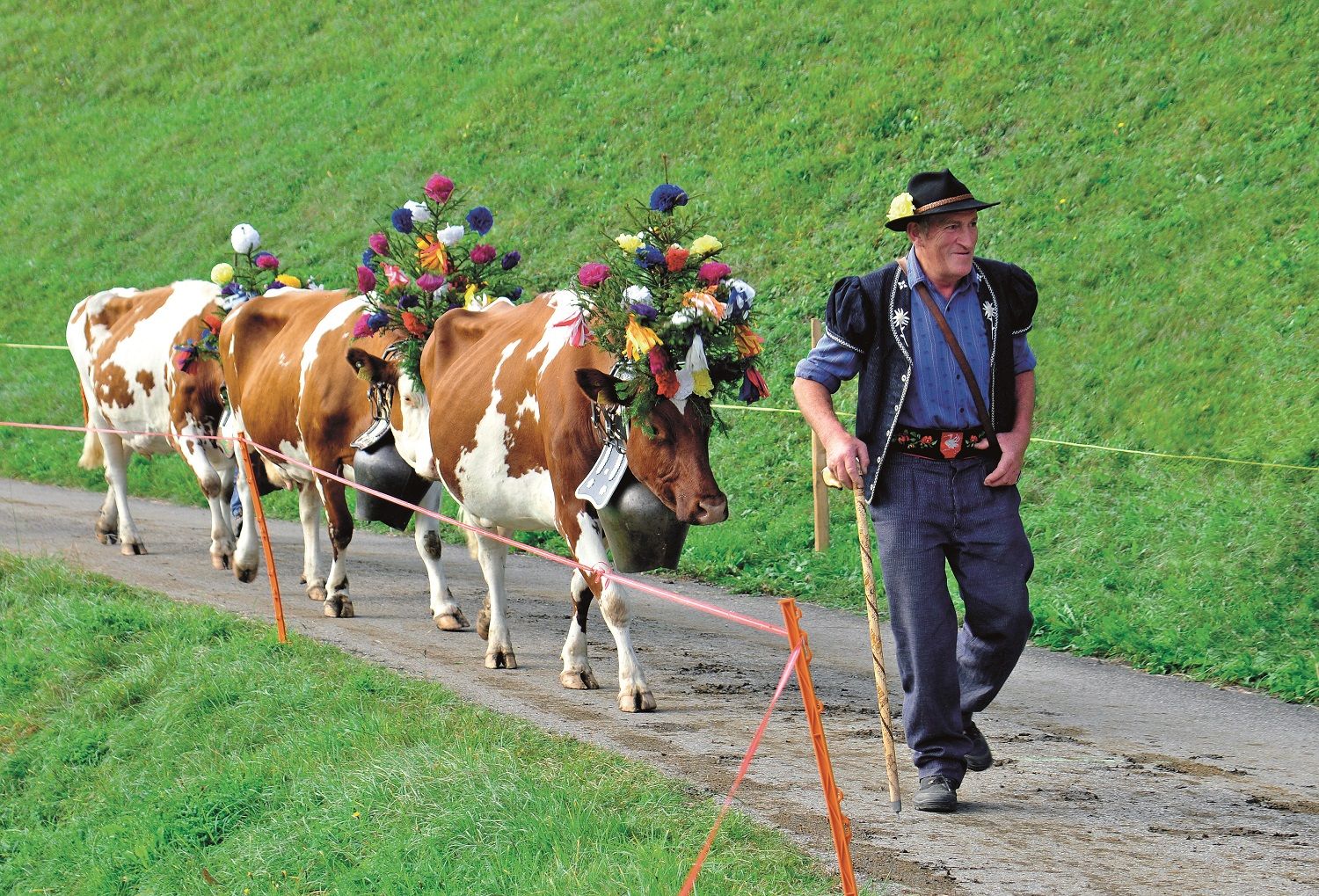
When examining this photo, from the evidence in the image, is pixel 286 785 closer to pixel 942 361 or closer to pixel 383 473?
pixel 383 473

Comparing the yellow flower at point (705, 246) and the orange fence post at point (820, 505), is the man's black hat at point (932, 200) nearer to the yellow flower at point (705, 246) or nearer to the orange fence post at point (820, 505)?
the yellow flower at point (705, 246)

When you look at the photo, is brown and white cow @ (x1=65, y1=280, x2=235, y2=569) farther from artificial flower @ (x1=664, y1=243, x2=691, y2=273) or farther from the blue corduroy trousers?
the blue corduroy trousers

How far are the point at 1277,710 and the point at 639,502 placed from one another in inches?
132

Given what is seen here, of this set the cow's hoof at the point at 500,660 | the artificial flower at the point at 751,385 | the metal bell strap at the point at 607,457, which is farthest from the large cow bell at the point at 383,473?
the artificial flower at the point at 751,385

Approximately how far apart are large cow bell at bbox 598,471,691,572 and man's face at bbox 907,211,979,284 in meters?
2.12

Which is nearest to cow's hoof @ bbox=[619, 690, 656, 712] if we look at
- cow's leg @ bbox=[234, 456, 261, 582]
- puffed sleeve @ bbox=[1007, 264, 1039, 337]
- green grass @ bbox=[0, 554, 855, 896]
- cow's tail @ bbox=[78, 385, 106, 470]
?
green grass @ bbox=[0, 554, 855, 896]

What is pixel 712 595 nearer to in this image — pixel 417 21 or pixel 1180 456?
pixel 1180 456

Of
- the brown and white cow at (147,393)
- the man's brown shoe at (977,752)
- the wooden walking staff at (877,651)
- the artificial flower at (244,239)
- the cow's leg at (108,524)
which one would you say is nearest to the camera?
the wooden walking staff at (877,651)

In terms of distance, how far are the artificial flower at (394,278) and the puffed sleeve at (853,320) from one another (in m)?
4.25

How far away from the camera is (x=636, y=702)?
278 inches

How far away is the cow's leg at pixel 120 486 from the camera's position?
12.3 meters

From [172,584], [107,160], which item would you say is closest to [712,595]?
[172,584]

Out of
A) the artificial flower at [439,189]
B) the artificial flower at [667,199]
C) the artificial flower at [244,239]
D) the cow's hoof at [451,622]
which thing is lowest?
the cow's hoof at [451,622]

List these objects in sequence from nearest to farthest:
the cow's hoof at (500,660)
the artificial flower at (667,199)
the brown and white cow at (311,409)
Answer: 1. the artificial flower at (667,199)
2. the cow's hoof at (500,660)
3. the brown and white cow at (311,409)
